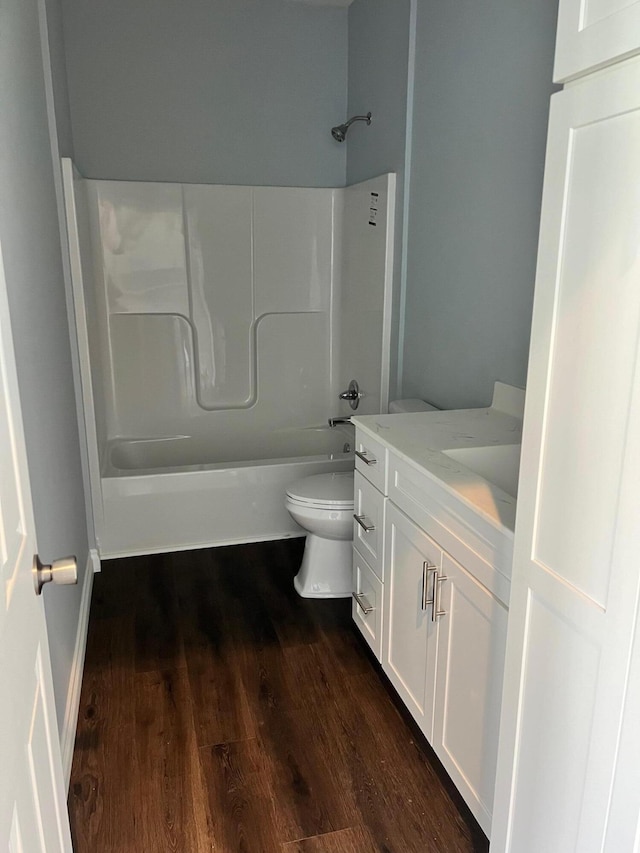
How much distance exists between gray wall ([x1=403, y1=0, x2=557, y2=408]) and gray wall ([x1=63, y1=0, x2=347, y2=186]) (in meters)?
1.02

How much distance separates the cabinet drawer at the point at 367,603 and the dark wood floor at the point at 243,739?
0.37 feet

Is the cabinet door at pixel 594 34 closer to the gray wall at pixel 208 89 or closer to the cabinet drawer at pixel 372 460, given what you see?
the cabinet drawer at pixel 372 460

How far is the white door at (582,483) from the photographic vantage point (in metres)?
0.91

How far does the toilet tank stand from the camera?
272 cm

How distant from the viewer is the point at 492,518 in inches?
56.0

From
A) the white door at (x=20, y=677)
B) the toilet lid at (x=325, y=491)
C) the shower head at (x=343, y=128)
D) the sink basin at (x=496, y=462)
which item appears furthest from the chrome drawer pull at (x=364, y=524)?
the shower head at (x=343, y=128)

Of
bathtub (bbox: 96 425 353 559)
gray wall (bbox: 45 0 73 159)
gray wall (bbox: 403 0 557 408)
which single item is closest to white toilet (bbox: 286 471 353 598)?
bathtub (bbox: 96 425 353 559)

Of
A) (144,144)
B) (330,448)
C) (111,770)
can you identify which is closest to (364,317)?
(330,448)

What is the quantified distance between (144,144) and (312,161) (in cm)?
89

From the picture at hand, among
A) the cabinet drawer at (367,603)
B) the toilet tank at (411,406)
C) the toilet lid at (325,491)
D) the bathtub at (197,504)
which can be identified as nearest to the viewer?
the cabinet drawer at (367,603)

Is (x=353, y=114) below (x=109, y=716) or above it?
above

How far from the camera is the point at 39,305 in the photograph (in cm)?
198

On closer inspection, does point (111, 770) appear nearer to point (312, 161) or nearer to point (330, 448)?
point (330, 448)

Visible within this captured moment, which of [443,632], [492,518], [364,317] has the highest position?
[364,317]
